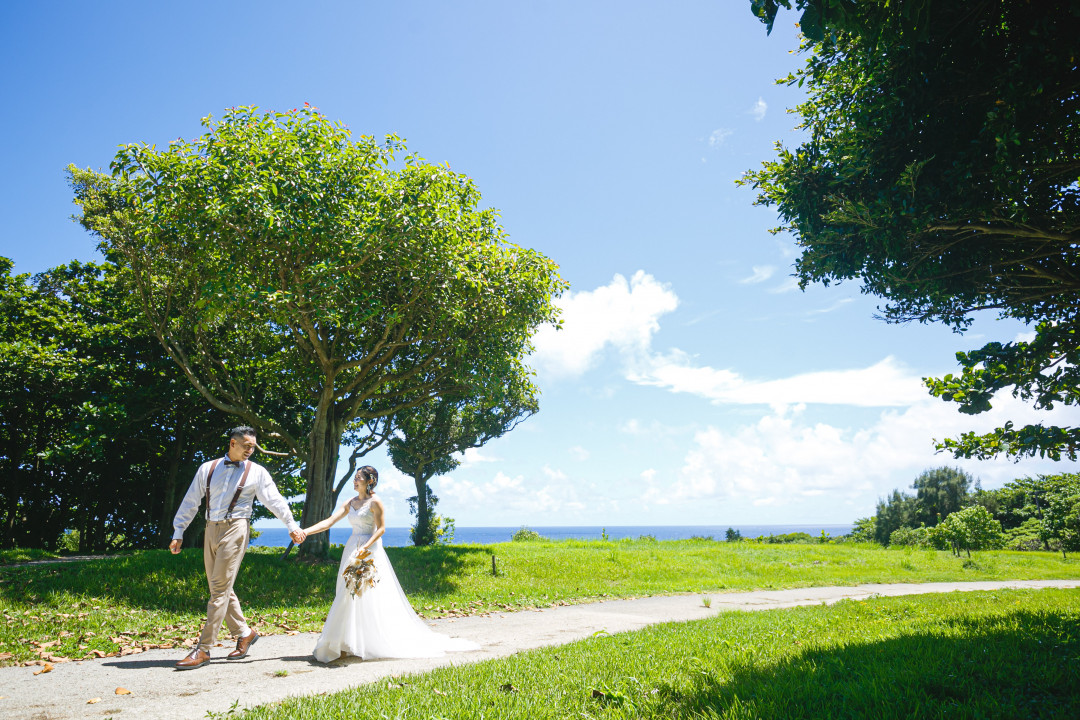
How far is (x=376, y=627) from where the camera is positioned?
24.8 ft

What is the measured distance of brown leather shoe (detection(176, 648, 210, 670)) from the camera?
687cm

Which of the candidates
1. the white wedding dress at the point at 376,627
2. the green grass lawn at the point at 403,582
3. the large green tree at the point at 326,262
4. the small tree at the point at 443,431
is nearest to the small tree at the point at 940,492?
the green grass lawn at the point at 403,582

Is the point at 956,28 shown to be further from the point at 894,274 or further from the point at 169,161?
the point at 169,161

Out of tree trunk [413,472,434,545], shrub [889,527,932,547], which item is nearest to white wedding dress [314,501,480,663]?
tree trunk [413,472,434,545]

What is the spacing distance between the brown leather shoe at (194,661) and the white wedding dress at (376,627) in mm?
1325

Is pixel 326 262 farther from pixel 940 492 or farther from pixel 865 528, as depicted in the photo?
pixel 940 492

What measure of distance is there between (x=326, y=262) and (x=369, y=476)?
8337mm

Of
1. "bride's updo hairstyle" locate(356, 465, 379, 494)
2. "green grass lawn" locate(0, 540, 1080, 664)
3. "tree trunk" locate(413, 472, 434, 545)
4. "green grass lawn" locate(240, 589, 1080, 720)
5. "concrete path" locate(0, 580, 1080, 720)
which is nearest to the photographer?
"green grass lawn" locate(240, 589, 1080, 720)

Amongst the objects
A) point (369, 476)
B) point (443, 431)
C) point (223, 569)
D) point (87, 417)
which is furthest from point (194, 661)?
point (443, 431)

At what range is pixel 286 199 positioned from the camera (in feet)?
48.1

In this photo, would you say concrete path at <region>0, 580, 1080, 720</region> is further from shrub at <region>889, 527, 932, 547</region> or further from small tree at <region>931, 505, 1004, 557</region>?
shrub at <region>889, 527, 932, 547</region>

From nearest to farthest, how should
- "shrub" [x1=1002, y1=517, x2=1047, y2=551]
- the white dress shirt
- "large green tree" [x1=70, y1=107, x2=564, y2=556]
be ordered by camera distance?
the white dress shirt → "large green tree" [x1=70, y1=107, x2=564, y2=556] → "shrub" [x1=1002, y1=517, x2=1047, y2=551]

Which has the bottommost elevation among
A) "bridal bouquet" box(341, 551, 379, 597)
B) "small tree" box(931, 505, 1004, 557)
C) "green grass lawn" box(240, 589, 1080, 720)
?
"small tree" box(931, 505, 1004, 557)

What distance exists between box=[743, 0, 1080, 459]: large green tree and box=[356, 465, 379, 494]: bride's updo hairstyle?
7.87 metres
